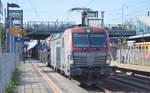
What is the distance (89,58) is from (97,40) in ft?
4.41

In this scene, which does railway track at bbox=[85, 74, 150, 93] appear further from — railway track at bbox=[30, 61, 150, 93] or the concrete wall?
the concrete wall

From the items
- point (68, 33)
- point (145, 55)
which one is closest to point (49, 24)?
point (145, 55)

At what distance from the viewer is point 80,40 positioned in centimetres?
1970

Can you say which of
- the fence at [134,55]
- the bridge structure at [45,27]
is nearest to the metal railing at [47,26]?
the bridge structure at [45,27]

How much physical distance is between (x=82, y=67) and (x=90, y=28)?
2.52 m

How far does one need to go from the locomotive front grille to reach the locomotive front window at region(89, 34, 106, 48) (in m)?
0.58

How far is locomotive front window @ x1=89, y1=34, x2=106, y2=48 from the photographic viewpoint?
19.6 meters

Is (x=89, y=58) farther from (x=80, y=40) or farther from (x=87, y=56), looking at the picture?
(x=80, y=40)

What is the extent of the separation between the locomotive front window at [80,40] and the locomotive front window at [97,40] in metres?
0.27

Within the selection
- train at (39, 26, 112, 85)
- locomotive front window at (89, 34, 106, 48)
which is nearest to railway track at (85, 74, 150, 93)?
train at (39, 26, 112, 85)

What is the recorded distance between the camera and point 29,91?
17.2 meters

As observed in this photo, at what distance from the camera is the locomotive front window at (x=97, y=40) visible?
771 inches

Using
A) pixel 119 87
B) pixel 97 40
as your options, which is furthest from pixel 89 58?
pixel 119 87

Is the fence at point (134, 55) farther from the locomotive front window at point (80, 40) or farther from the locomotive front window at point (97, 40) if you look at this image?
the locomotive front window at point (80, 40)
